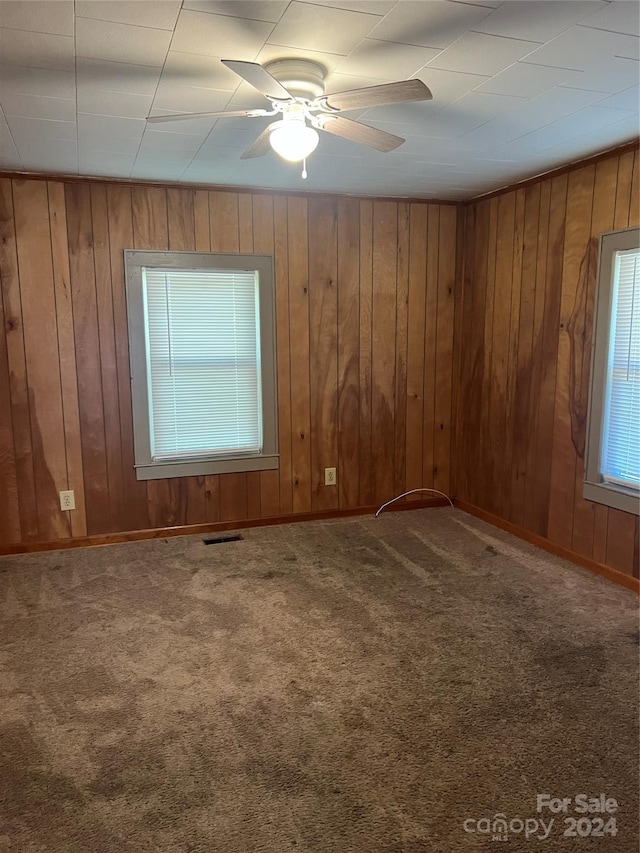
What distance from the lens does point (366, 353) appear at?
4277 millimetres

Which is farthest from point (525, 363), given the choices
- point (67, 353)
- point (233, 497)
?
point (67, 353)

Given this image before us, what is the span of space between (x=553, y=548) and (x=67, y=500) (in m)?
3.03

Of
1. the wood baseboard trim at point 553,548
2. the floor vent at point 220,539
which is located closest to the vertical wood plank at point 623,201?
the wood baseboard trim at point 553,548

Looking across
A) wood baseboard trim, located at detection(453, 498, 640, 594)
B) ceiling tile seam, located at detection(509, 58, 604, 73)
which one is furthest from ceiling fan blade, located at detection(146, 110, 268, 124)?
wood baseboard trim, located at detection(453, 498, 640, 594)

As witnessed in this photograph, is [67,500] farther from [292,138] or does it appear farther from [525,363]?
[525,363]

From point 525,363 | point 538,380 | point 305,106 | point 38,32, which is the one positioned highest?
point 38,32

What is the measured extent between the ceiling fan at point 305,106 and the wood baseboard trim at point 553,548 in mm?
2463

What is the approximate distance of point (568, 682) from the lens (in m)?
2.29

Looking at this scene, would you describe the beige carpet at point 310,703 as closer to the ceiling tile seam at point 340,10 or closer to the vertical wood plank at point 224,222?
the vertical wood plank at point 224,222

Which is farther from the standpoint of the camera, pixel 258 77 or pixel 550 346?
pixel 550 346

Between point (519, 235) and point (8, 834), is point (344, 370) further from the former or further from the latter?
point (8, 834)

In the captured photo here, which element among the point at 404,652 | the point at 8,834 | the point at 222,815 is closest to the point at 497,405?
the point at 404,652

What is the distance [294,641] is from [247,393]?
187 centimetres

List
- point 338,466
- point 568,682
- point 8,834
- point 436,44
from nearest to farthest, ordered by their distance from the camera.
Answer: point 8,834, point 436,44, point 568,682, point 338,466
